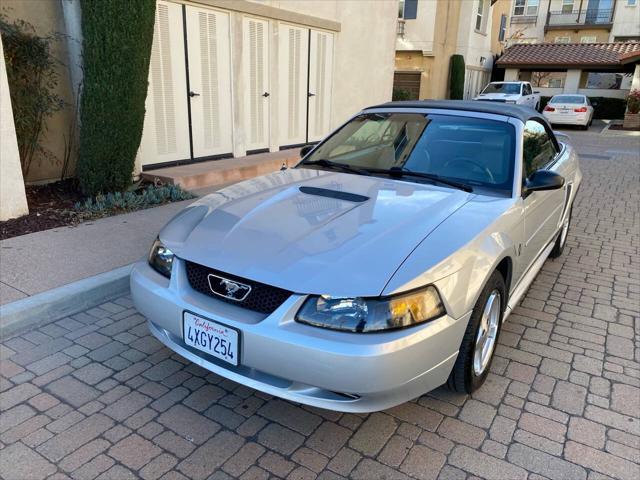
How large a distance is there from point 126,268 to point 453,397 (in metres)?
2.91

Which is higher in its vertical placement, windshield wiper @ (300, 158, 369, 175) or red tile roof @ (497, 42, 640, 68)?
red tile roof @ (497, 42, 640, 68)

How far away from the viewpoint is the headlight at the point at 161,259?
2.68m

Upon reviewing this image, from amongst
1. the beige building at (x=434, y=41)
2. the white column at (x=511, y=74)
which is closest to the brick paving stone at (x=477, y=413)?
the beige building at (x=434, y=41)

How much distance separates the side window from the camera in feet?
11.4

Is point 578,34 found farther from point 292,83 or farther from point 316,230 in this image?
point 316,230

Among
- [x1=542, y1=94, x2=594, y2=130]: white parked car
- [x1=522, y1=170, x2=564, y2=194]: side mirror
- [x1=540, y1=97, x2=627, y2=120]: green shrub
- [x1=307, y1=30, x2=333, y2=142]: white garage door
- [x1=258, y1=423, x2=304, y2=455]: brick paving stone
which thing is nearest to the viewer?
[x1=258, y1=423, x2=304, y2=455]: brick paving stone

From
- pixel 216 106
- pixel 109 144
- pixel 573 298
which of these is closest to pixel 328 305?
pixel 573 298

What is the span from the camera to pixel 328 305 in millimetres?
2137

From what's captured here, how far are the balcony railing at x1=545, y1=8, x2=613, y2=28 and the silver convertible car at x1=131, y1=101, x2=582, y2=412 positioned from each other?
128 ft

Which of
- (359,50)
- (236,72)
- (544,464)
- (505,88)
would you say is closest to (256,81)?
(236,72)

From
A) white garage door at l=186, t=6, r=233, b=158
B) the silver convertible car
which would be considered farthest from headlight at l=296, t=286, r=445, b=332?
white garage door at l=186, t=6, r=233, b=158

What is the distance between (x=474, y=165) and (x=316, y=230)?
4.75 ft

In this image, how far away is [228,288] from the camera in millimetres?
2334

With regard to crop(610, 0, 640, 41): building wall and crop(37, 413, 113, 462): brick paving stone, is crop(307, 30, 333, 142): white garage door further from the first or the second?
crop(610, 0, 640, 41): building wall
